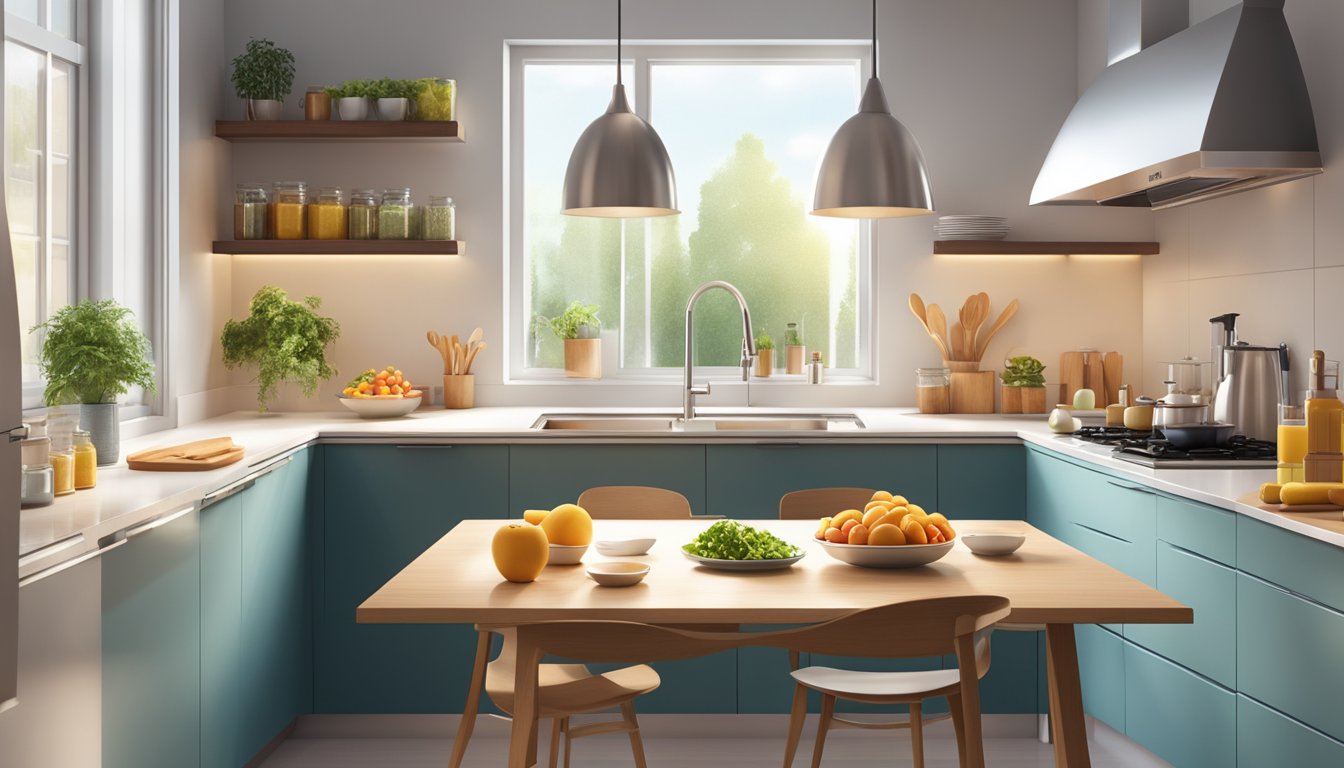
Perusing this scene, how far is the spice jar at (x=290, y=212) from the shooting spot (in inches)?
175

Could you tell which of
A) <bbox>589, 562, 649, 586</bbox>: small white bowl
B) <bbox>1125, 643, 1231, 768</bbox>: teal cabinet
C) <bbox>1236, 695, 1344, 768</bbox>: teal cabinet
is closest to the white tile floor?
<bbox>1125, 643, 1231, 768</bbox>: teal cabinet

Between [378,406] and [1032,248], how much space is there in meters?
2.49

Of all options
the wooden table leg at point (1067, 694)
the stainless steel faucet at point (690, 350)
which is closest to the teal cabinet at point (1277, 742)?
the wooden table leg at point (1067, 694)

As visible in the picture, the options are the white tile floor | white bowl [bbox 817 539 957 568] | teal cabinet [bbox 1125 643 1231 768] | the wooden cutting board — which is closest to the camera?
white bowl [bbox 817 539 957 568]

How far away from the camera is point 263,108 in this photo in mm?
4418

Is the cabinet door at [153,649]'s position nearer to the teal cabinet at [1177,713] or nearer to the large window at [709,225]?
the large window at [709,225]

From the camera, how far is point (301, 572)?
12.2 ft

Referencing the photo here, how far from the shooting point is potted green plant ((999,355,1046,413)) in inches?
175

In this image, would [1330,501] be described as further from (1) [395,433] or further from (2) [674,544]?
(1) [395,433]

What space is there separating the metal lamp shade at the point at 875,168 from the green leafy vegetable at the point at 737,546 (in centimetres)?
114

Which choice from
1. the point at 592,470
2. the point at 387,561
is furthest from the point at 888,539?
the point at 387,561

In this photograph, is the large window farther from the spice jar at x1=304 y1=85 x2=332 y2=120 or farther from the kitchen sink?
the spice jar at x1=304 y1=85 x2=332 y2=120

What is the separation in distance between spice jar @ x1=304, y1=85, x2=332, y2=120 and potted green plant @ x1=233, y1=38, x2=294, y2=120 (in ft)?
0.33

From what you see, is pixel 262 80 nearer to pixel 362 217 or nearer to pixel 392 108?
pixel 392 108
